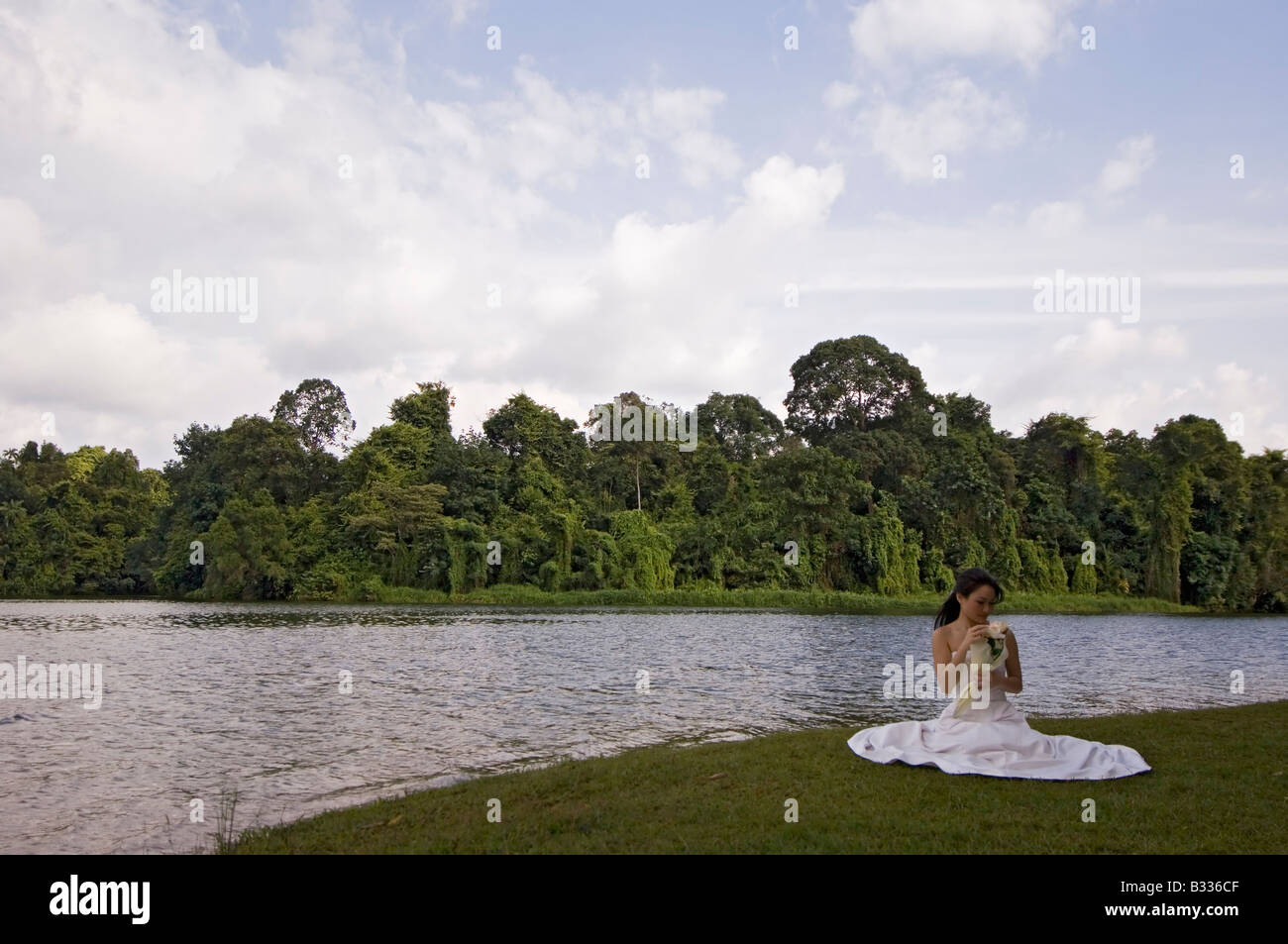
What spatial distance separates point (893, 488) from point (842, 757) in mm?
54029

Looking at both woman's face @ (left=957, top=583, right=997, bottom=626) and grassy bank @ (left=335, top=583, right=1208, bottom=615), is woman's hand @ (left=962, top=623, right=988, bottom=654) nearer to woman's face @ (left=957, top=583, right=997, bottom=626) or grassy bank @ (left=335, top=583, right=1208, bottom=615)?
woman's face @ (left=957, top=583, right=997, bottom=626)

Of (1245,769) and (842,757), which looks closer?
(1245,769)

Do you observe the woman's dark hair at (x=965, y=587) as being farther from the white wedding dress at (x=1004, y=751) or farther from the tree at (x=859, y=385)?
the tree at (x=859, y=385)

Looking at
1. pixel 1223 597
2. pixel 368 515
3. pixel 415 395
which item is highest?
pixel 415 395

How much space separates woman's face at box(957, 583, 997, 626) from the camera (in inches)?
340

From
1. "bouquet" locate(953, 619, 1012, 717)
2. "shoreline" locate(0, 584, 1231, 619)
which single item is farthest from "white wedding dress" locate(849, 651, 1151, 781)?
"shoreline" locate(0, 584, 1231, 619)

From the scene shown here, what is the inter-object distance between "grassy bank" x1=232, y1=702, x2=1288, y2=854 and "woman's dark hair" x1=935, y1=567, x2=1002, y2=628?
1621 mm

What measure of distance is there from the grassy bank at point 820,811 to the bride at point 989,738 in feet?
0.66

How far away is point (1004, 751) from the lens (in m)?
8.35

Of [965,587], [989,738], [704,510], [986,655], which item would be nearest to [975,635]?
[986,655]

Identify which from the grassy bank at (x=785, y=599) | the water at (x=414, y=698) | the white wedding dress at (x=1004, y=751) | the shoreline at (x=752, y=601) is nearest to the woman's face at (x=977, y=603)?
the white wedding dress at (x=1004, y=751)

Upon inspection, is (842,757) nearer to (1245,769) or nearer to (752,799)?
(752,799)

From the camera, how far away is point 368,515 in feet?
188
